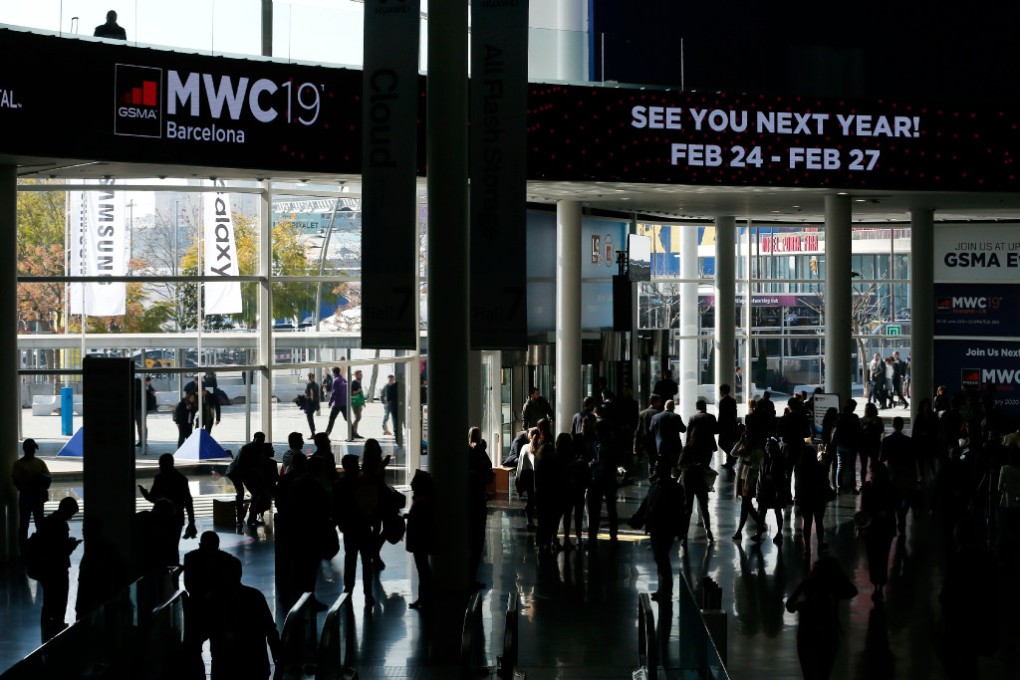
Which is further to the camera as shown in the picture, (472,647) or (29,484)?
(29,484)

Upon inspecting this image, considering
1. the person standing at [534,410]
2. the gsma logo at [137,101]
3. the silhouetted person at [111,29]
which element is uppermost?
the silhouetted person at [111,29]

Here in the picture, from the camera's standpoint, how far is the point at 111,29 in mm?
15797

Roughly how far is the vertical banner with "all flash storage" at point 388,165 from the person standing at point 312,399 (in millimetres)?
6652

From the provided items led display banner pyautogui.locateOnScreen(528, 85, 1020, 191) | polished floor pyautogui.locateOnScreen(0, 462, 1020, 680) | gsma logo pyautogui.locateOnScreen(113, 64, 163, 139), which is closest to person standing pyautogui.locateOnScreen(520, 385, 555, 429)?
polished floor pyautogui.locateOnScreen(0, 462, 1020, 680)

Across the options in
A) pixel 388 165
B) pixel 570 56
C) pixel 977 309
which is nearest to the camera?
pixel 388 165

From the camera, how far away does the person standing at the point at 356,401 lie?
65.4 ft

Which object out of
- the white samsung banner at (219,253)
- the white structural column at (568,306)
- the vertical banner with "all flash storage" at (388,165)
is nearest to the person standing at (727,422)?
the white structural column at (568,306)

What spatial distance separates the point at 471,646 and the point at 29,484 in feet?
25.1

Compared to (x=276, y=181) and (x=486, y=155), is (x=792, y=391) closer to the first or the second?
(x=276, y=181)

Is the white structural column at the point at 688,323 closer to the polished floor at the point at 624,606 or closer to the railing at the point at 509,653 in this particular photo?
the polished floor at the point at 624,606

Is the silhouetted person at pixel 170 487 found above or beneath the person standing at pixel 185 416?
beneath

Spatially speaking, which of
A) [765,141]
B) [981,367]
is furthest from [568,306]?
[981,367]

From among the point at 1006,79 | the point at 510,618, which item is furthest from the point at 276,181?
the point at 1006,79

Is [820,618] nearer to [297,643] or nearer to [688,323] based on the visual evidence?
[297,643]
